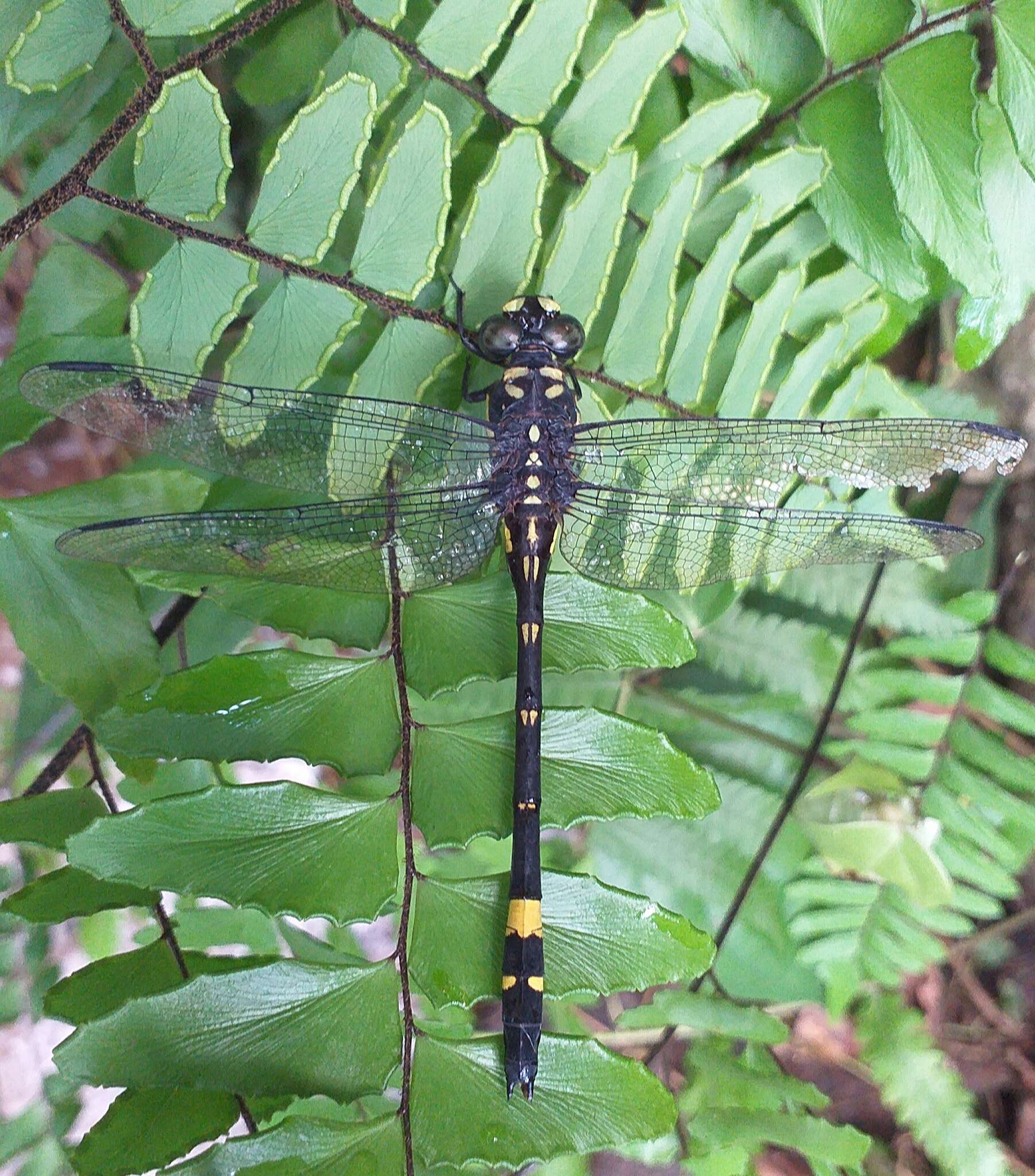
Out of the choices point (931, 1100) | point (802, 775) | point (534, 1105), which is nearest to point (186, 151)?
point (534, 1105)

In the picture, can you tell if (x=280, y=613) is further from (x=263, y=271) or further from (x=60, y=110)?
(x=60, y=110)

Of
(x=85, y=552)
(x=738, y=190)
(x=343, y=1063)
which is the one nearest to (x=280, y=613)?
(x=85, y=552)

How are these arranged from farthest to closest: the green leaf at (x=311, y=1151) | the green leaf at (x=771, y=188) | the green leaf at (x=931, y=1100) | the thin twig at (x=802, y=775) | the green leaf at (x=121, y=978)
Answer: the green leaf at (x=931, y=1100)
the thin twig at (x=802, y=775)
the green leaf at (x=771, y=188)
the green leaf at (x=121, y=978)
the green leaf at (x=311, y=1151)

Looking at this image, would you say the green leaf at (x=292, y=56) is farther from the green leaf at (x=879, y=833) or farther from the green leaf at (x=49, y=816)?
the green leaf at (x=879, y=833)

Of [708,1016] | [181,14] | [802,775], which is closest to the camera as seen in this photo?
[181,14]

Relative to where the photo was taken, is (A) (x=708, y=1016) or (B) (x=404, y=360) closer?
(B) (x=404, y=360)

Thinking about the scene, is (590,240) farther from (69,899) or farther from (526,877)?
(69,899)

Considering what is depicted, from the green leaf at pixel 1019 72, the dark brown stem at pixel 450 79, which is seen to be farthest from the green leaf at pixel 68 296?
the green leaf at pixel 1019 72
